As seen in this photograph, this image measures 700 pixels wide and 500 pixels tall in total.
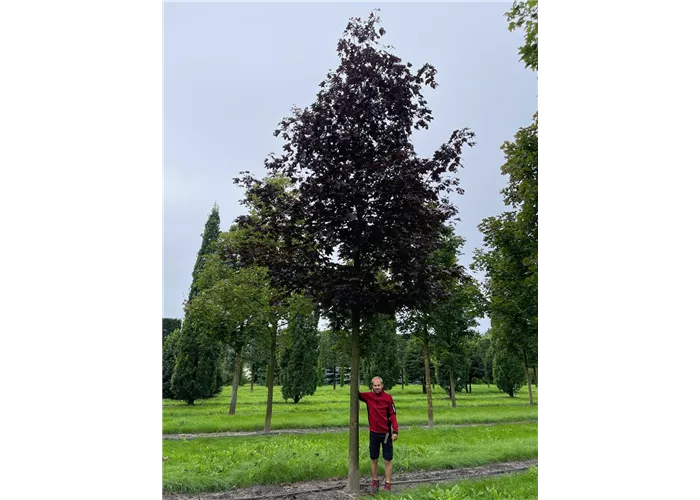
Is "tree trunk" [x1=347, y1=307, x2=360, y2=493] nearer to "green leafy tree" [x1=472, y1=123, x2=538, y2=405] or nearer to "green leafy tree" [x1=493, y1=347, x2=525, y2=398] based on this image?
"green leafy tree" [x1=472, y1=123, x2=538, y2=405]

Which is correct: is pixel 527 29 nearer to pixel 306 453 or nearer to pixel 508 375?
pixel 306 453

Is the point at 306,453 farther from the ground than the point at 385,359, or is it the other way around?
the point at 385,359

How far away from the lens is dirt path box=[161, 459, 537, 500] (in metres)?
5.10

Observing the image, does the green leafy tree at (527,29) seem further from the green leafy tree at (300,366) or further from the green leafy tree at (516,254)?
the green leafy tree at (300,366)

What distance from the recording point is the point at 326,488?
5.38m

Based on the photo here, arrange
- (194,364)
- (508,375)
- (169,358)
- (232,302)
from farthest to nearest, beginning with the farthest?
(508,375) → (169,358) → (194,364) → (232,302)

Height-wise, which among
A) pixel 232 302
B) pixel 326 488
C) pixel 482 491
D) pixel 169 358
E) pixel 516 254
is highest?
pixel 516 254

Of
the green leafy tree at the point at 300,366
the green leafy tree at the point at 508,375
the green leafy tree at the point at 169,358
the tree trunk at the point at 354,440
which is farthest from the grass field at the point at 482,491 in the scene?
the green leafy tree at the point at 508,375

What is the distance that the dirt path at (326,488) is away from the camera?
16.7 feet

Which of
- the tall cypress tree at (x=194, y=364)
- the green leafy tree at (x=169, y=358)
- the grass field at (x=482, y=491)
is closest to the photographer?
the grass field at (x=482, y=491)

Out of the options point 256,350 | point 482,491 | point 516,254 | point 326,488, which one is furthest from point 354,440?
point 256,350

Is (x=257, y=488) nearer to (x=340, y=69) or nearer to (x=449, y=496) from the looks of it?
(x=449, y=496)
